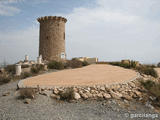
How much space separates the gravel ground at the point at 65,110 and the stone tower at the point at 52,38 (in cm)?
1546

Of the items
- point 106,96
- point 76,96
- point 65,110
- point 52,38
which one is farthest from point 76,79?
point 52,38

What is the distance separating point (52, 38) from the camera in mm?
21828

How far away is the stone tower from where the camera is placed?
2188cm

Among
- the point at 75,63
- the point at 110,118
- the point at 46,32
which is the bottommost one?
the point at 110,118

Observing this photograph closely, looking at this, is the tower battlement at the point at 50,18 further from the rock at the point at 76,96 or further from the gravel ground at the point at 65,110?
the rock at the point at 76,96

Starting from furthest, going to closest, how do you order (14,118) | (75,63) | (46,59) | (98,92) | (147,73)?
1. (46,59)
2. (75,63)
3. (147,73)
4. (98,92)
5. (14,118)

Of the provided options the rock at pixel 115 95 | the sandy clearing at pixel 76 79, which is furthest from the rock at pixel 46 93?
the rock at pixel 115 95

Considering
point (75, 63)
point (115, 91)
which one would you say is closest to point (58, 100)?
point (115, 91)

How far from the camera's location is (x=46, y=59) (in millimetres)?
22016

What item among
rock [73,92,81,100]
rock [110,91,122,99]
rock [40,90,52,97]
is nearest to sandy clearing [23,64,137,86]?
rock [40,90,52,97]

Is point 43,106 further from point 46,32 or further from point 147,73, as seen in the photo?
point 46,32

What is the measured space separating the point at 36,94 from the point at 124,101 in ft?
12.6

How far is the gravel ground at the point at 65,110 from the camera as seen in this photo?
500cm

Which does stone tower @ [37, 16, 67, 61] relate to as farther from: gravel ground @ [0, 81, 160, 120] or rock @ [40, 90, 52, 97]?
gravel ground @ [0, 81, 160, 120]
